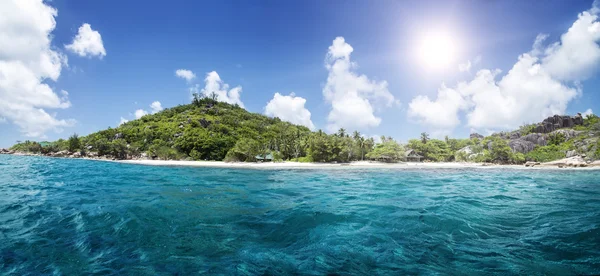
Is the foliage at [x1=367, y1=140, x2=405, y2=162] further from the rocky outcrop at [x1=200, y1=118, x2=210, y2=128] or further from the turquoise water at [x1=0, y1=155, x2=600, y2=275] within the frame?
the rocky outcrop at [x1=200, y1=118, x2=210, y2=128]

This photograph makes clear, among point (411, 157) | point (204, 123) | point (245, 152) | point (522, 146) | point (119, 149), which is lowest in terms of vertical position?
point (245, 152)

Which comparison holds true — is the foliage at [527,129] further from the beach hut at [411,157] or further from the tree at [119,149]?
the tree at [119,149]

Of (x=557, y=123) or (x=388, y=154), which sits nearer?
(x=388, y=154)

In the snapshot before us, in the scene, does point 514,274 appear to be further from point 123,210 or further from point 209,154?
point 209,154

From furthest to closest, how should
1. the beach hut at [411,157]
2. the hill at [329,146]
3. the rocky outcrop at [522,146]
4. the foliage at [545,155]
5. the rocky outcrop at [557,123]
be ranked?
the rocky outcrop at [557,123], the rocky outcrop at [522,146], the beach hut at [411,157], the foliage at [545,155], the hill at [329,146]

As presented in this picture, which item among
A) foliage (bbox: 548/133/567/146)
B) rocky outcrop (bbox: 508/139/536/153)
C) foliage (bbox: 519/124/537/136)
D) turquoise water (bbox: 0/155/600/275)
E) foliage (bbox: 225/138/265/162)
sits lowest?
turquoise water (bbox: 0/155/600/275)

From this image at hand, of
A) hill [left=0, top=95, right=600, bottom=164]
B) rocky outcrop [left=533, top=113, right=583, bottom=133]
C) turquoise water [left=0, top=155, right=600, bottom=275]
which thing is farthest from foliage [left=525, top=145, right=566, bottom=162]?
turquoise water [left=0, top=155, right=600, bottom=275]

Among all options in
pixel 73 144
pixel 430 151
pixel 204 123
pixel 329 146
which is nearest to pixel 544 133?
pixel 430 151

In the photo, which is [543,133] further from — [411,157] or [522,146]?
[411,157]

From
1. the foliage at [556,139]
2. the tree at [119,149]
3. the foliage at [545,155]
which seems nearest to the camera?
the foliage at [545,155]

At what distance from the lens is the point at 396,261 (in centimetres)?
616

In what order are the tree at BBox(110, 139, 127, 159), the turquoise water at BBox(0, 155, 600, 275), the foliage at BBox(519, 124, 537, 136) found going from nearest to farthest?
the turquoise water at BBox(0, 155, 600, 275) → the tree at BBox(110, 139, 127, 159) → the foliage at BBox(519, 124, 537, 136)

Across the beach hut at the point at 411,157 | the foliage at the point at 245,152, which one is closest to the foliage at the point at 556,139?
the beach hut at the point at 411,157

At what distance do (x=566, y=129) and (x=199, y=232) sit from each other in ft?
507
